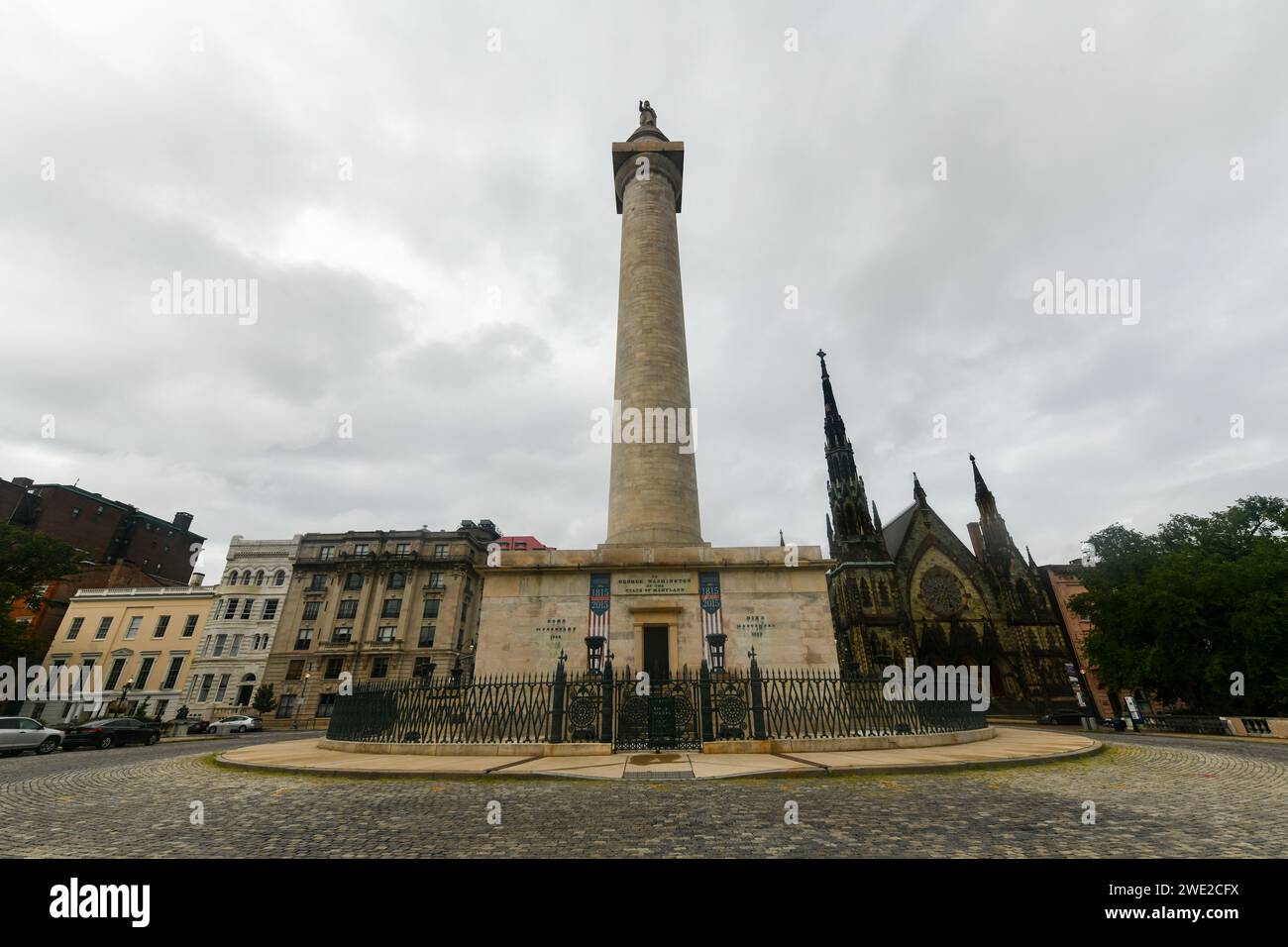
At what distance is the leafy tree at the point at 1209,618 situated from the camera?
84.2 ft

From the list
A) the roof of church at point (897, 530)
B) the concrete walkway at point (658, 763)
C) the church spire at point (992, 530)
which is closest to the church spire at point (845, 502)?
the roof of church at point (897, 530)

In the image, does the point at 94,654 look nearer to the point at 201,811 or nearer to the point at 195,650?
the point at 195,650

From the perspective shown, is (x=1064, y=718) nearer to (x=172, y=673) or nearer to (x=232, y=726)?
(x=232, y=726)

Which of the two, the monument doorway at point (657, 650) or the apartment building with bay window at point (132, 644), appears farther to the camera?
the apartment building with bay window at point (132, 644)

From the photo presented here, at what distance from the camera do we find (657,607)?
1652cm

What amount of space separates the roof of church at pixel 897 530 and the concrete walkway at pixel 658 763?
45057 mm

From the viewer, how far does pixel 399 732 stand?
12.7 m

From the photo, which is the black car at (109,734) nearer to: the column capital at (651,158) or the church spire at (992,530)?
the column capital at (651,158)

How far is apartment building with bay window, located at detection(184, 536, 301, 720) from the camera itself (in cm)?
4266

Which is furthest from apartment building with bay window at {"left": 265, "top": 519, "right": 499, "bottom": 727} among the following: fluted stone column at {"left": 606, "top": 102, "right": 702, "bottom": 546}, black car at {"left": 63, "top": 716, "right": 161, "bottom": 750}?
fluted stone column at {"left": 606, "top": 102, "right": 702, "bottom": 546}

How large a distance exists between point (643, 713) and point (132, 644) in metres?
53.0

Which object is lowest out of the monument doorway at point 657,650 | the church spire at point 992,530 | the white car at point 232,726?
the white car at point 232,726

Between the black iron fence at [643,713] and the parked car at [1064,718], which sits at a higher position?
the black iron fence at [643,713]
